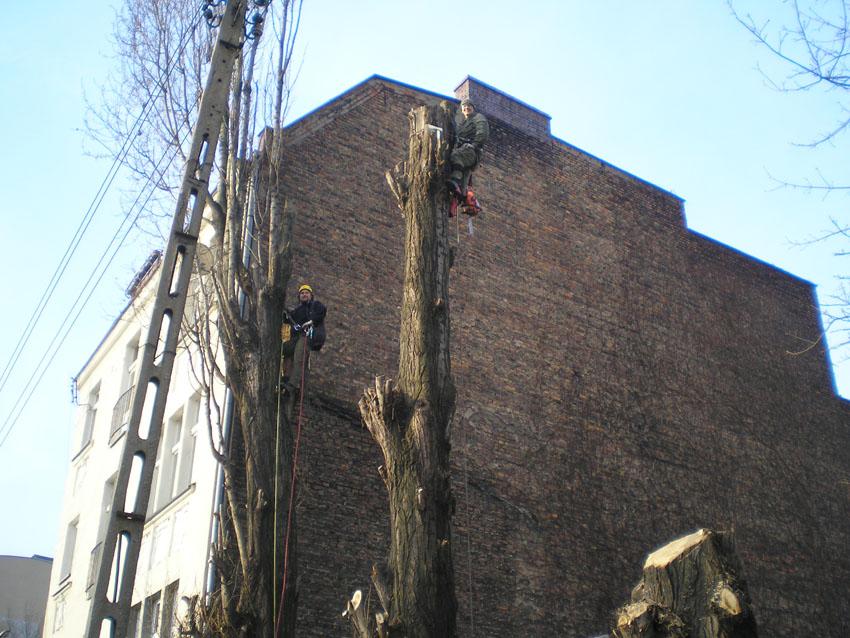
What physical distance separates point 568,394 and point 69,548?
10447 millimetres

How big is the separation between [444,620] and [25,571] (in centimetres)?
3845

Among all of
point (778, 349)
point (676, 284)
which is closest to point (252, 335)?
point (676, 284)

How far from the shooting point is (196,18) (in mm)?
14883

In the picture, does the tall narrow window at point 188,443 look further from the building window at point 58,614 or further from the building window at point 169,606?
the building window at point 58,614

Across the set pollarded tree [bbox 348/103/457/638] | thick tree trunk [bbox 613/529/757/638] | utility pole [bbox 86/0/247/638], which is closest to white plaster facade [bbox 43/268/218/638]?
utility pole [bbox 86/0/247/638]

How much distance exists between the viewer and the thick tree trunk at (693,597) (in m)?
5.82

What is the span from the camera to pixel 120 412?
65.2 ft

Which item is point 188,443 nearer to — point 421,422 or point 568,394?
point 568,394

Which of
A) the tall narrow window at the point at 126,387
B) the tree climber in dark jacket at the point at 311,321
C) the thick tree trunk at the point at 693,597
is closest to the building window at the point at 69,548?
the tall narrow window at the point at 126,387

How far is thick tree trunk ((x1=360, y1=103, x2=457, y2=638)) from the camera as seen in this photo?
7.76 m

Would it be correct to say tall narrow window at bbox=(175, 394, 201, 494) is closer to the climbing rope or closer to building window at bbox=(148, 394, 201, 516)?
building window at bbox=(148, 394, 201, 516)

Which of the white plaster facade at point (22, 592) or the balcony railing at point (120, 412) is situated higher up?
the white plaster facade at point (22, 592)

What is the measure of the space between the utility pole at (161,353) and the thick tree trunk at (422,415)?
5.52ft

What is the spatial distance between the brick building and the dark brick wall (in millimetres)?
38
